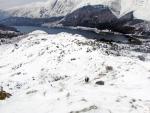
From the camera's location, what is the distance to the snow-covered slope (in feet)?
75.9

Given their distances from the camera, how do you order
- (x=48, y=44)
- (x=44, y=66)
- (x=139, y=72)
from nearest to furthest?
1. (x=139, y=72)
2. (x=44, y=66)
3. (x=48, y=44)

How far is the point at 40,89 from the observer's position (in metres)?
28.7

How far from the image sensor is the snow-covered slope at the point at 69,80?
75.9ft

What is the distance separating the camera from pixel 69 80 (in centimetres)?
3612

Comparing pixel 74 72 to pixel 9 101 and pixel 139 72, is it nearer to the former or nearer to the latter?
pixel 139 72

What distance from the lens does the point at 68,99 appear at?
78.7 feet

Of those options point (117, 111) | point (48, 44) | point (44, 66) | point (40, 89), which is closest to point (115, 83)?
point (40, 89)

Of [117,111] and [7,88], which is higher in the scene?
[117,111]

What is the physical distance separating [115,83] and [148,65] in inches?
429

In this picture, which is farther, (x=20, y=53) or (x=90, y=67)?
(x=20, y=53)

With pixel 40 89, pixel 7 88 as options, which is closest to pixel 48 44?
pixel 7 88

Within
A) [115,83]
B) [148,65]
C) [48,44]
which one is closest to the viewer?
[115,83]

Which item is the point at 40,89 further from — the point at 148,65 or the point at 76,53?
the point at 76,53

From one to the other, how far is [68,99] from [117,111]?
158 inches
